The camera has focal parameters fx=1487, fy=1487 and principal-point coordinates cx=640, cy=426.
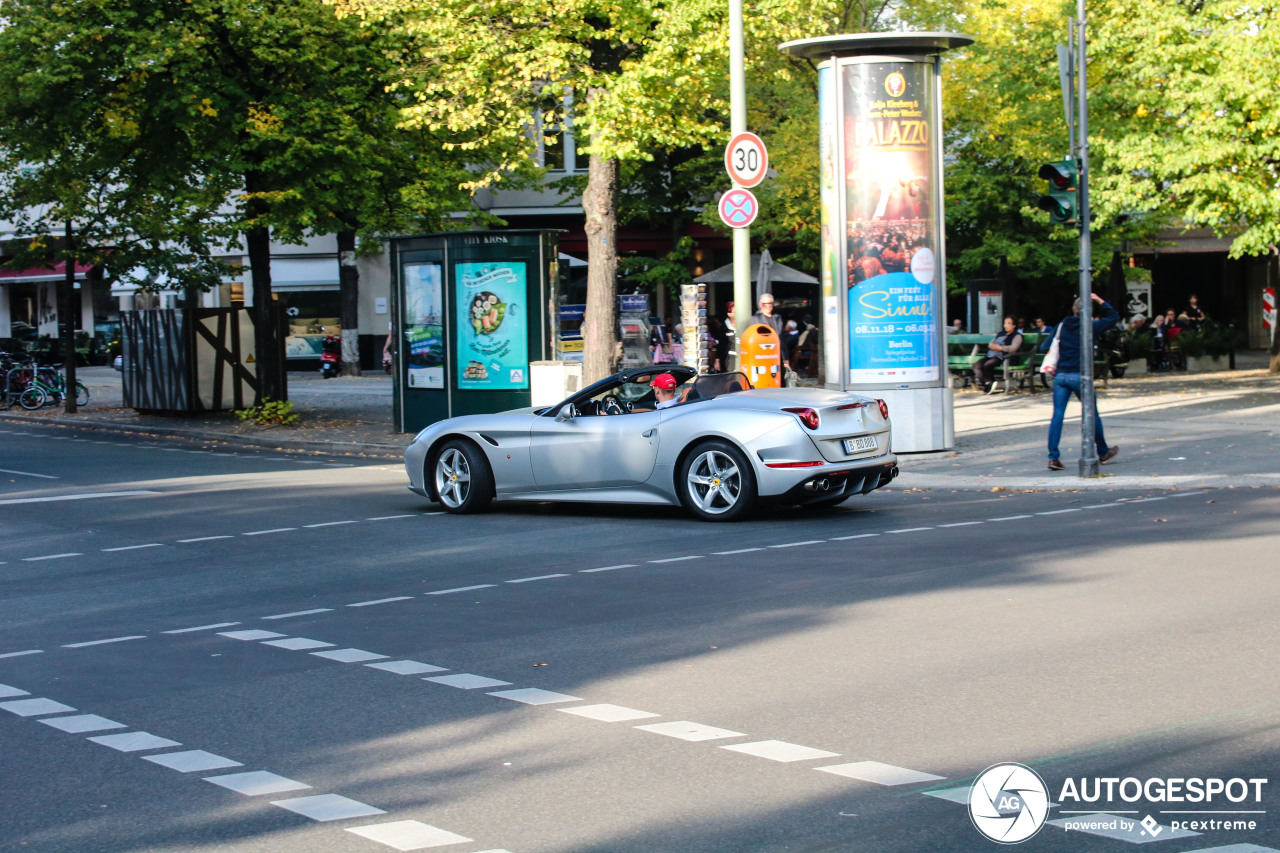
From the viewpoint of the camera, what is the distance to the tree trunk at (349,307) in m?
43.8

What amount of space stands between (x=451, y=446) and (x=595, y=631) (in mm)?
6173

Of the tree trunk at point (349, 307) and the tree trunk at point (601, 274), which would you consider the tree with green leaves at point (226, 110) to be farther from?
the tree trunk at point (349, 307)

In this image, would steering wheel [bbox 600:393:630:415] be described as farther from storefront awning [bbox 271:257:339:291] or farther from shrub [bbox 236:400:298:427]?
storefront awning [bbox 271:257:339:291]

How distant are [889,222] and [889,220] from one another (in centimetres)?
3

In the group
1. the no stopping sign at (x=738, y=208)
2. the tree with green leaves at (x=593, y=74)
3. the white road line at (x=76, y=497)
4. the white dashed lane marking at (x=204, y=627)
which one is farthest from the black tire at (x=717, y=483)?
the tree with green leaves at (x=593, y=74)

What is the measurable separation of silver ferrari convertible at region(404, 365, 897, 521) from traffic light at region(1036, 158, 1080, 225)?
3.20 metres

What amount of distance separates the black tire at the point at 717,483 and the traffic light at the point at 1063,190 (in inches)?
176

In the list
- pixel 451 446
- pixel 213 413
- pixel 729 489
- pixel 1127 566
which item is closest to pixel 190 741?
pixel 1127 566

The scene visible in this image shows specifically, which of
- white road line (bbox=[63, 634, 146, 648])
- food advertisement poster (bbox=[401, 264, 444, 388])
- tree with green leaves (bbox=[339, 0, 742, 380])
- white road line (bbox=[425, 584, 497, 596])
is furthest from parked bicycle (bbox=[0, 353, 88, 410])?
white road line (bbox=[63, 634, 146, 648])

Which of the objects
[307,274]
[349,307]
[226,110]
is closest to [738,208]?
[226,110]

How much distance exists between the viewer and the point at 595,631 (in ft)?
26.6

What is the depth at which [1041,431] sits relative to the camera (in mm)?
19797

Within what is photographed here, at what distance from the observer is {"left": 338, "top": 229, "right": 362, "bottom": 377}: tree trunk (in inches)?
1725

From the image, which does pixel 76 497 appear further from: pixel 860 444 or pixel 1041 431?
pixel 1041 431
